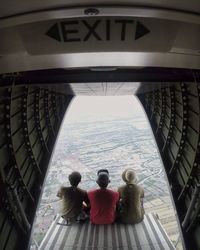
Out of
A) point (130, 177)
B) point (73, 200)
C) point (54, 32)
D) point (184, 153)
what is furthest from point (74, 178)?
point (54, 32)

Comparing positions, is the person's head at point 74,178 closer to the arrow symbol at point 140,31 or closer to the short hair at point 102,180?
the short hair at point 102,180

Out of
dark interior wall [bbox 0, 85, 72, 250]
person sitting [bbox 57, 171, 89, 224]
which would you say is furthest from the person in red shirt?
dark interior wall [bbox 0, 85, 72, 250]

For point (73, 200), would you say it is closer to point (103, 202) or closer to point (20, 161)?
point (103, 202)

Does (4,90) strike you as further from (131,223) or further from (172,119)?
(172,119)

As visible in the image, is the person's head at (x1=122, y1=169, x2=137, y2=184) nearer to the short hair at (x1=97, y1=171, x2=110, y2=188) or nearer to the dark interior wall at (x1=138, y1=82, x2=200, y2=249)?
the short hair at (x1=97, y1=171, x2=110, y2=188)

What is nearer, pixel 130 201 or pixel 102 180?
pixel 102 180

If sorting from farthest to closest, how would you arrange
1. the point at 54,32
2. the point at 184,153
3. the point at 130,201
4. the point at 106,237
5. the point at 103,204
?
the point at 184,153, the point at 130,201, the point at 103,204, the point at 106,237, the point at 54,32

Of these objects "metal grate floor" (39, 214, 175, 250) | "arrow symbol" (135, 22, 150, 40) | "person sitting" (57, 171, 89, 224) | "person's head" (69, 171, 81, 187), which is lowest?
"metal grate floor" (39, 214, 175, 250)

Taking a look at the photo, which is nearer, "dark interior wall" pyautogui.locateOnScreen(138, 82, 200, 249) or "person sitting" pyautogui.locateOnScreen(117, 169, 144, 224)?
"dark interior wall" pyautogui.locateOnScreen(138, 82, 200, 249)
